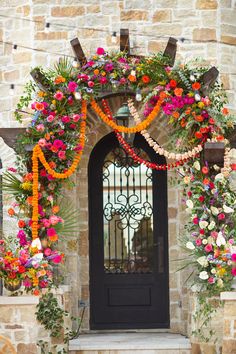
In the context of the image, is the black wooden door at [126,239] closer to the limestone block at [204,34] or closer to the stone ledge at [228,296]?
the limestone block at [204,34]

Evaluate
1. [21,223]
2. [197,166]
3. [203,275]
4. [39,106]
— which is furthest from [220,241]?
[39,106]

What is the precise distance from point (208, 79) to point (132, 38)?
5.18 feet

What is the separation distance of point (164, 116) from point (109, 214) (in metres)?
1.52

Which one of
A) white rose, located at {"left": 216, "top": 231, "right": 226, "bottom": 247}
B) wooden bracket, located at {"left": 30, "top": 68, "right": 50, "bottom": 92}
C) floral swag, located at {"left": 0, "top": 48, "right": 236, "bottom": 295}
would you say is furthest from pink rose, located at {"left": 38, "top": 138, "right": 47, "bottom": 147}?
white rose, located at {"left": 216, "top": 231, "right": 226, "bottom": 247}

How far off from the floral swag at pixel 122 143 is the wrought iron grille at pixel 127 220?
1.07m

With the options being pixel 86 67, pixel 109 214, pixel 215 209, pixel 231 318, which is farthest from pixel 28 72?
pixel 231 318

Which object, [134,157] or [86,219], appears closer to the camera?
[134,157]

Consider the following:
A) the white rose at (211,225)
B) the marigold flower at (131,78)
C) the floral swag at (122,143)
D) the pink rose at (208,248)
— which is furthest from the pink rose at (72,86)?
the pink rose at (208,248)

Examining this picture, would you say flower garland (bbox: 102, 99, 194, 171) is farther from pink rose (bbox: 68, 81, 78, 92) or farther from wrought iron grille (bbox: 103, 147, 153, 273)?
wrought iron grille (bbox: 103, 147, 153, 273)

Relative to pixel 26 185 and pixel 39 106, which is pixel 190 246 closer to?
pixel 26 185

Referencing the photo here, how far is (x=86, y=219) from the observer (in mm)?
12414

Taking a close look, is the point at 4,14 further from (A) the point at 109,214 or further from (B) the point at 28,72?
(A) the point at 109,214

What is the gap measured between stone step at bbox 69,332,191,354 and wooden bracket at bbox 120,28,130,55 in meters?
3.59

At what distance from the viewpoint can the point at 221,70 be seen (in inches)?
480
